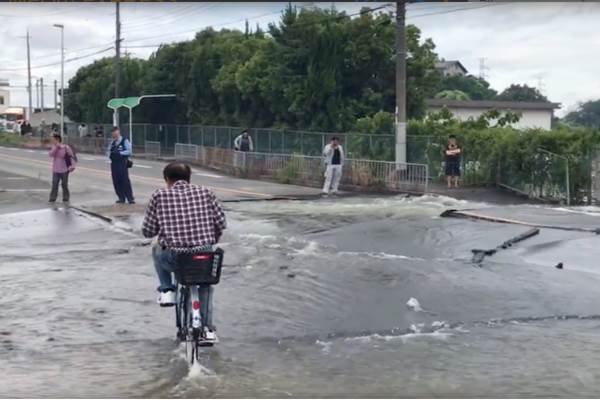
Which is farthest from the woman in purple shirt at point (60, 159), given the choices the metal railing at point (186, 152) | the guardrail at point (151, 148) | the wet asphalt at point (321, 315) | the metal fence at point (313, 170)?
the guardrail at point (151, 148)

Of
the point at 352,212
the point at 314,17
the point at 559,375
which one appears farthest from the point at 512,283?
the point at 314,17

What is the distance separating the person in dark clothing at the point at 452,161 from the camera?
2442 centimetres

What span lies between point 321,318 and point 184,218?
2.35 m

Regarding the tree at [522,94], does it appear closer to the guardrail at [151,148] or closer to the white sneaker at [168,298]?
the guardrail at [151,148]

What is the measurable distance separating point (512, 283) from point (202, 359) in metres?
4.58

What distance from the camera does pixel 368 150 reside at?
94.4 feet

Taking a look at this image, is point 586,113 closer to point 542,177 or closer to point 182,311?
A: point 542,177

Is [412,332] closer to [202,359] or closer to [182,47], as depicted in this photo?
[202,359]

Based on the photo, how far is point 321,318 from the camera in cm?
875

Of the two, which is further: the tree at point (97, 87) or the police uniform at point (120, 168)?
the tree at point (97, 87)

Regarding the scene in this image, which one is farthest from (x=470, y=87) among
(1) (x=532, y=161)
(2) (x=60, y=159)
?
(2) (x=60, y=159)

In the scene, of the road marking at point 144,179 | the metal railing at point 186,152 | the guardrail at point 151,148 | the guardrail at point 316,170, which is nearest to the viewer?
the road marking at point 144,179

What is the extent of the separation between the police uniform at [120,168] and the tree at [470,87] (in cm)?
7137

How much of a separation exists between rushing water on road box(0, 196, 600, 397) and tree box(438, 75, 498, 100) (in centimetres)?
7677
